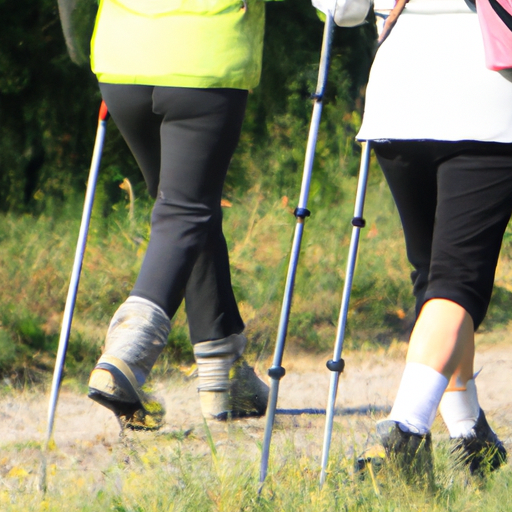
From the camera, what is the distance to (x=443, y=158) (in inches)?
107

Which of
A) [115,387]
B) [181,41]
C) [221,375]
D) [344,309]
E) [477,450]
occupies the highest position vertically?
[181,41]

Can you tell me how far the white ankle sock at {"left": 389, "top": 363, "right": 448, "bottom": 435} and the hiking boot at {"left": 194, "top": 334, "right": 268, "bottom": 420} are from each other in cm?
106

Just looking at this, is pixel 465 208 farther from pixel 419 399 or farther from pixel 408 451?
pixel 408 451

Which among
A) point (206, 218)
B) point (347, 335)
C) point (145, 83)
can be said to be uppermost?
point (145, 83)

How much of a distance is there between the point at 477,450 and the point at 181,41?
5.19ft

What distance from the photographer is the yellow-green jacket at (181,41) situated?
10.0 ft

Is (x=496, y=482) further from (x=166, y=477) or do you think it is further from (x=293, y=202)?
(x=293, y=202)

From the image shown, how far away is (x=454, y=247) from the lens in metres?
2.71

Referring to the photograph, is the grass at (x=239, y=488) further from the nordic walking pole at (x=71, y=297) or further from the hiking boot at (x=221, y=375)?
the hiking boot at (x=221, y=375)

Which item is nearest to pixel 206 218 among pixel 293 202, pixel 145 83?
pixel 145 83

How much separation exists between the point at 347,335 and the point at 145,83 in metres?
2.73

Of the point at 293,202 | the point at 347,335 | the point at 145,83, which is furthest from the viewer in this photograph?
the point at 293,202

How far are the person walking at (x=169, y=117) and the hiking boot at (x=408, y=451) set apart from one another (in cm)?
80

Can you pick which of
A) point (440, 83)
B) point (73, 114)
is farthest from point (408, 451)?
point (73, 114)
